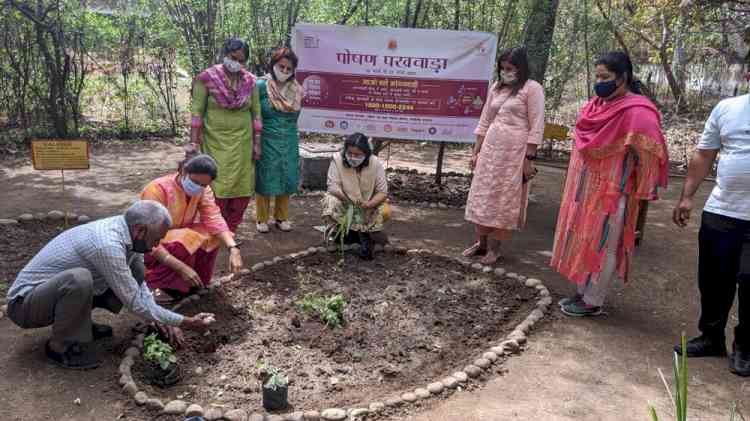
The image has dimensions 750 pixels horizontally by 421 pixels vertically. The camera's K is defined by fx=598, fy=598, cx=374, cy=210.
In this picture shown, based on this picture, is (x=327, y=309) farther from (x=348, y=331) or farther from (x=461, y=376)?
(x=461, y=376)

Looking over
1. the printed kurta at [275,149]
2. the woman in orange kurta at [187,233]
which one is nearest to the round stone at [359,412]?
the woman in orange kurta at [187,233]

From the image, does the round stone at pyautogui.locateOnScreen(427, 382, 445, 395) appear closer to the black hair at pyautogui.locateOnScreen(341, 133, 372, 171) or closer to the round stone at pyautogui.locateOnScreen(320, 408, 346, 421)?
the round stone at pyautogui.locateOnScreen(320, 408, 346, 421)

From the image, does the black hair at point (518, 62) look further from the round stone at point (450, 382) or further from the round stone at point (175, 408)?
the round stone at point (175, 408)

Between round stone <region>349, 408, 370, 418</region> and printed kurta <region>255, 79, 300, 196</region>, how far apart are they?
285cm

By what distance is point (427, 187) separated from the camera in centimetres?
715

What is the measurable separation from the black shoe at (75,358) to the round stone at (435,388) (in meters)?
1.67

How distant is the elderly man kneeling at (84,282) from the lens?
281cm

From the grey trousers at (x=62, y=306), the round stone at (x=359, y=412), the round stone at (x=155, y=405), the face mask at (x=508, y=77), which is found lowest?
the round stone at (x=155, y=405)

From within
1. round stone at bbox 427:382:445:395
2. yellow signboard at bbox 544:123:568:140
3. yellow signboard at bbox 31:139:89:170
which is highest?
yellow signboard at bbox 544:123:568:140

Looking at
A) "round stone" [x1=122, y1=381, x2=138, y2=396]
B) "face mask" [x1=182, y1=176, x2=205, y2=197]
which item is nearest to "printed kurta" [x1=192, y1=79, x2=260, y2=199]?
"face mask" [x1=182, y1=176, x2=205, y2=197]

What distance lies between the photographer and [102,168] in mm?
7414

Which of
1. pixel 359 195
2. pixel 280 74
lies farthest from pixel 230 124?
pixel 359 195

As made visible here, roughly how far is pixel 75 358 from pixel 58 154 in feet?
8.23

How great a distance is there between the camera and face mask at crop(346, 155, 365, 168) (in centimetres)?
461
